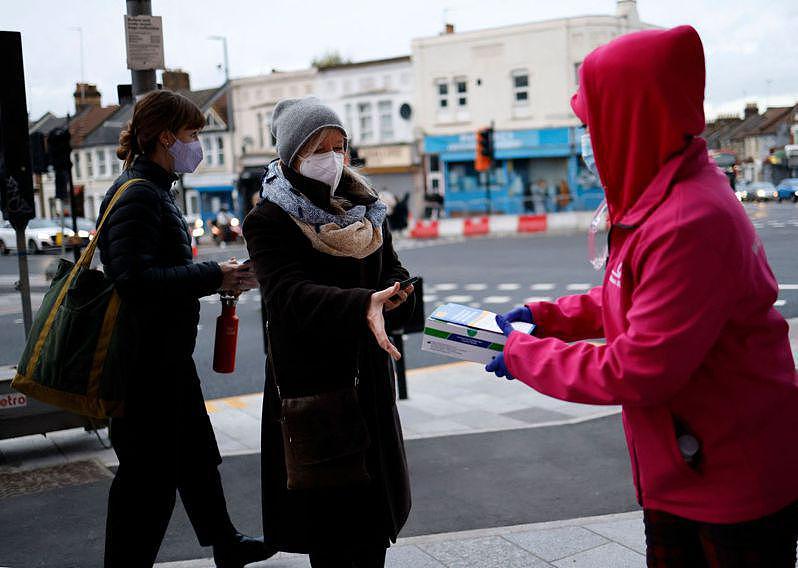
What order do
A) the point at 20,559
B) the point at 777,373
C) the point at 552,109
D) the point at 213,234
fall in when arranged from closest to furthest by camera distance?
1. the point at 777,373
2. the point at 20,559
3. the point at 213,234
4. the point at 552,109

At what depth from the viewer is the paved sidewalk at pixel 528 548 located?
368 cm

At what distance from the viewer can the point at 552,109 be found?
3934cm

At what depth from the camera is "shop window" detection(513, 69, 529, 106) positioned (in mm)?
40188

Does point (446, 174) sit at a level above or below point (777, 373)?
above

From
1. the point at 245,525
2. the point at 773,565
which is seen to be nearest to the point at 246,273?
the point at 245,525

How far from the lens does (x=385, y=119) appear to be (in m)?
43.0

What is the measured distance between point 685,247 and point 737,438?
454 mm

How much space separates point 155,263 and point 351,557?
1351mm

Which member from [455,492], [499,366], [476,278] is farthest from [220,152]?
[499,366]

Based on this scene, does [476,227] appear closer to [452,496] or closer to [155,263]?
[452,496]

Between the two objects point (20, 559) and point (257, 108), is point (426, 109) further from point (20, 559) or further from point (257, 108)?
point (20, 559)

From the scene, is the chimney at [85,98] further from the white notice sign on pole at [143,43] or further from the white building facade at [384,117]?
the white notice sign on pole at [143,43]

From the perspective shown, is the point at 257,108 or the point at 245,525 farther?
the point at 257,108

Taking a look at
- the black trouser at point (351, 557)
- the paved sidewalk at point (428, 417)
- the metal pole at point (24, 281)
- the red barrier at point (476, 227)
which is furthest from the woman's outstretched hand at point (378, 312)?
the red barrier at point (476, 227)
